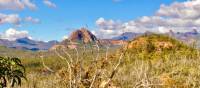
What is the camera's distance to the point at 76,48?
10.4m

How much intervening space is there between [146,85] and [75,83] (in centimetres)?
187

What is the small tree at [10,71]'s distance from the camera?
10.8 metres

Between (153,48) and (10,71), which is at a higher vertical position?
(10,71)

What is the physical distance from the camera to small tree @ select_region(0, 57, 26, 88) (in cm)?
1084

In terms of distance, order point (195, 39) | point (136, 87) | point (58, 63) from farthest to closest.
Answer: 1. point (195, 39)
2. point (58, 63)
3. point (136, 87)

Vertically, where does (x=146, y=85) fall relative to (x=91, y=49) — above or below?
below

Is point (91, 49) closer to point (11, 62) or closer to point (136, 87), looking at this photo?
point (136, 87)

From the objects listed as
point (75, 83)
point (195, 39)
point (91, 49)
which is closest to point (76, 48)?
point (91, 49)

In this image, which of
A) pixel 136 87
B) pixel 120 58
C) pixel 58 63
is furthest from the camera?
pixel 58 63

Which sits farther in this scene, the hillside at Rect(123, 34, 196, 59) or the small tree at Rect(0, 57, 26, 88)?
the hillside at Rect(123, 34, 196, 59)

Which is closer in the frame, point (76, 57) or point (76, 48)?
point (76, 48)

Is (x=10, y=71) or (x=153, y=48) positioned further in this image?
(x=153, y=48)

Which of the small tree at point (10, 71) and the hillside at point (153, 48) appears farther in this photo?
the hillside at point (153, 48)

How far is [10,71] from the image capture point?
11.0m
